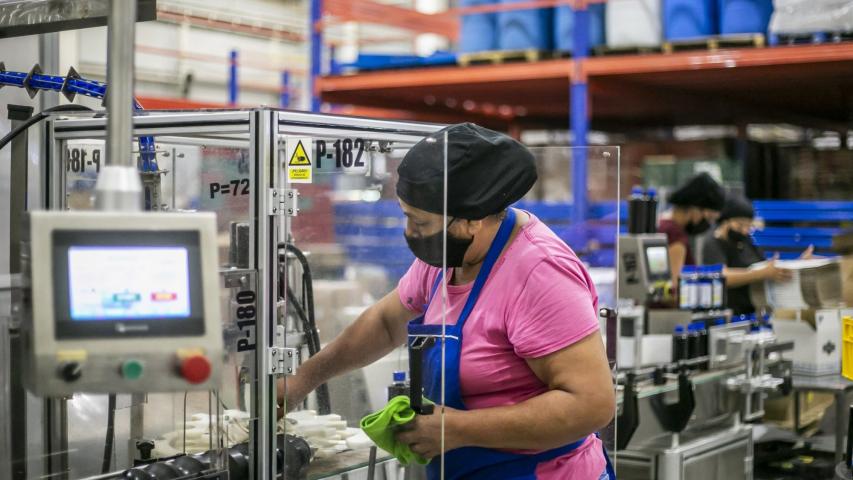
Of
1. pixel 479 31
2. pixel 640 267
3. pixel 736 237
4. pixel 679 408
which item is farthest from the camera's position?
pixel 479 31

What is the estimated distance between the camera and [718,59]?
6.36m

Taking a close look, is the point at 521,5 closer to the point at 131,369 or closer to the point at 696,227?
the point at 696,227

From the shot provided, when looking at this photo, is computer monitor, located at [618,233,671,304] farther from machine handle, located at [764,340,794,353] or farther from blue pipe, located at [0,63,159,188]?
blue pipe, located at [0,63,159,188]

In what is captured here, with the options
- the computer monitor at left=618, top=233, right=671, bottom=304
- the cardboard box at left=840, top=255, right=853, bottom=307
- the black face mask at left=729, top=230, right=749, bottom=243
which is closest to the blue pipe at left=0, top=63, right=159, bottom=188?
the computer monitor at left=618, top=233, right=671, bottom=304

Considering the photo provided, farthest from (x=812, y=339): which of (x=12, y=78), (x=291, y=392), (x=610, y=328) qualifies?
(x=12, y=78)

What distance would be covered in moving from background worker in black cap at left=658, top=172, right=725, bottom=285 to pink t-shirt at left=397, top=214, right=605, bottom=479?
146 inches

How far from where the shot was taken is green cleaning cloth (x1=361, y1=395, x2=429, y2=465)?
79.0 inches

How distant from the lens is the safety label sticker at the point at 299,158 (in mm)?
2303

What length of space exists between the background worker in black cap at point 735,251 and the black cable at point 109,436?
13.5 ft

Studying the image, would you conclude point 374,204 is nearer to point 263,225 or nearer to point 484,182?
point 263,225

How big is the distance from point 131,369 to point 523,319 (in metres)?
0.81

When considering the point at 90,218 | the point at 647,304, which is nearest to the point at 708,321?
the point at 647,304

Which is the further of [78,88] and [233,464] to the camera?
[78,88]

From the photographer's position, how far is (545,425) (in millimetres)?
1944
